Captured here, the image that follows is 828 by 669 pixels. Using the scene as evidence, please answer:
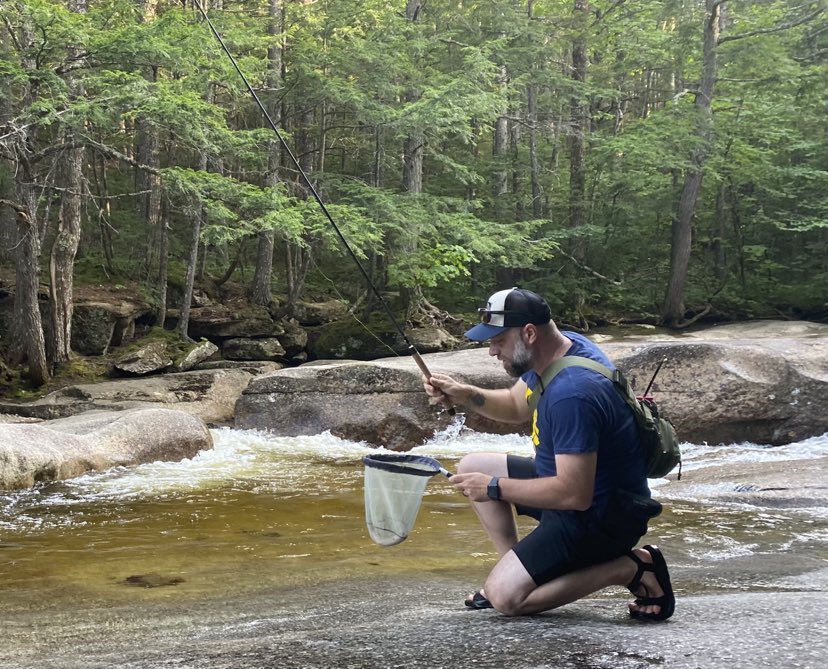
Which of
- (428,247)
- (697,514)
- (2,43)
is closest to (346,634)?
(697,514)

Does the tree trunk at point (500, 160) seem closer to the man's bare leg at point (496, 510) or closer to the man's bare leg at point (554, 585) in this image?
the man's bare leg at point (496, 510)

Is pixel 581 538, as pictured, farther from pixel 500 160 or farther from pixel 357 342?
pixel 500 160

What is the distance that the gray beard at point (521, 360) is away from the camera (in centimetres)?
294

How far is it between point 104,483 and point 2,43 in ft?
25.3

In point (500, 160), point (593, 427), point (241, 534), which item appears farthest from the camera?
point (500, 160)

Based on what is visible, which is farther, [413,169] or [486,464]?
[413,169]

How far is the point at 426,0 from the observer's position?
2173 centimetres

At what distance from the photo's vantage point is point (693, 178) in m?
19.2

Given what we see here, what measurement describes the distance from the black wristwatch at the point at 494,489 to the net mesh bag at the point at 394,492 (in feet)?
0.65

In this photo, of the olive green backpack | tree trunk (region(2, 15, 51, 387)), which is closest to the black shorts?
the olive green backpack

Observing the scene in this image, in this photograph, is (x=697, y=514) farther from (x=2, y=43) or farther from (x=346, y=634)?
(x=2, y=43)

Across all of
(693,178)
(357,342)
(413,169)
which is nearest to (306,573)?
(357,342)

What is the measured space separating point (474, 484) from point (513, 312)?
673 mm

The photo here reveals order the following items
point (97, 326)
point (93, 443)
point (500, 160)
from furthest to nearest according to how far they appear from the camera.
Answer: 1. point (500, 160)
2. point (97, 326)
3. point (93, 443)
